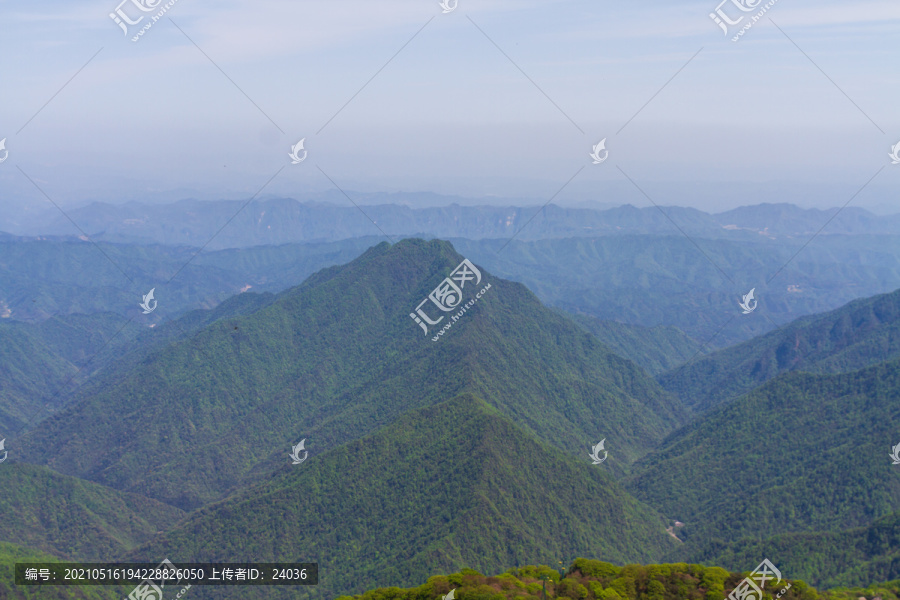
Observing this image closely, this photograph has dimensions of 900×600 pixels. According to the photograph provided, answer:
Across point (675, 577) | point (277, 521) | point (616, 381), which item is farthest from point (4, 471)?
point (616, 381)

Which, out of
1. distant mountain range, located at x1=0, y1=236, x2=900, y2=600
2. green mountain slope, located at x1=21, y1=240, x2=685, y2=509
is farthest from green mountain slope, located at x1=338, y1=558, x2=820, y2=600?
green mountain slope, located at x1=21, y1=240, x2=685, y2=509

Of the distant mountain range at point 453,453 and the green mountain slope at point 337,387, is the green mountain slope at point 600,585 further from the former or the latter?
the green mountain slope at point 337,387

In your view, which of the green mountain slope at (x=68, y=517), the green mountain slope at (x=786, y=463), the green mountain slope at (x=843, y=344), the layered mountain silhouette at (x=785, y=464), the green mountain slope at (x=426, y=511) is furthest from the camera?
the green mountain slope at (x=843, y=344)

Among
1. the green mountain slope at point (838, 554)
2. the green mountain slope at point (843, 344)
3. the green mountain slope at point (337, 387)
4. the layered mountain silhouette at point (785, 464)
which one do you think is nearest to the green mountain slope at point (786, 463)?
the layered mountain silhouette at point (785, 464)

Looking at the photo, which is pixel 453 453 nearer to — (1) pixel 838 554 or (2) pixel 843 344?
(1) pixel 838 554

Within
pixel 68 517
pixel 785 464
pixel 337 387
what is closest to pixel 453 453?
pixel 785 464

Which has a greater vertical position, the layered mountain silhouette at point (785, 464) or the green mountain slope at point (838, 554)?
the layered mountain silhouette at point (785, 464)

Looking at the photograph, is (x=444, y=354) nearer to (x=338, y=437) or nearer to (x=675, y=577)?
(x=338, y=437)

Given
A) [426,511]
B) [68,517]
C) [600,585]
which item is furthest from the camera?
[68,517]
